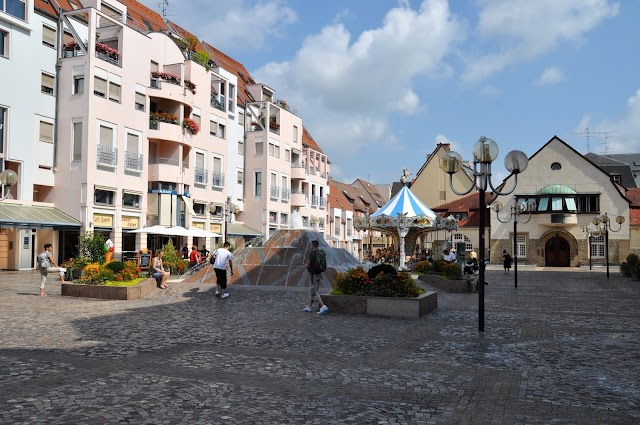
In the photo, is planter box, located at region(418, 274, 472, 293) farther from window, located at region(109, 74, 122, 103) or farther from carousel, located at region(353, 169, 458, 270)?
window, located at region(109, 74, 122, 103)

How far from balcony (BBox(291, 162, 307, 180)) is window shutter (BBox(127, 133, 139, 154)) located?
22285mm

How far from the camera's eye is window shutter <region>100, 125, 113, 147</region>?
36431 millimetres

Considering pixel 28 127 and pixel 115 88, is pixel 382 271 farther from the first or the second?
pixel 115 88

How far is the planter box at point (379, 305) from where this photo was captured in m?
14.7

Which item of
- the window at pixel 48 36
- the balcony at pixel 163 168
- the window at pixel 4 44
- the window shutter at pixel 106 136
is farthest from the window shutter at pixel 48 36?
the balcony at pixel 163 168

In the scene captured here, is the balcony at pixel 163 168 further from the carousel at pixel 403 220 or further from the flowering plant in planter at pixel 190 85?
the carousel at pixel 403 220

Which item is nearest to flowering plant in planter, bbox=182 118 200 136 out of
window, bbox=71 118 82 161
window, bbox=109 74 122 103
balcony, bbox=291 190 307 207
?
window, bbox=109 74 122 103

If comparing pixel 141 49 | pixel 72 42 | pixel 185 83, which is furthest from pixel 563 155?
pixel 72 42

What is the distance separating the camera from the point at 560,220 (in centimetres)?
5812

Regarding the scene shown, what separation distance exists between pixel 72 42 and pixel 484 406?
1407 inches

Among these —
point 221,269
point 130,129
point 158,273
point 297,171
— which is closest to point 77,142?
point 130,129

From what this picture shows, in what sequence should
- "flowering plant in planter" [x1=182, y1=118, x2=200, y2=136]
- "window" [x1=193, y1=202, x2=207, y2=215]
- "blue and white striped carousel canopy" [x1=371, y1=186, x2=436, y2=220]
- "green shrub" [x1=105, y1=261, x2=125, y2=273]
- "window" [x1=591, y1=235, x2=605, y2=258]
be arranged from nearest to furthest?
"green shrub" [x1=105, y1=261, x2=125, y2=273]
"blue and white striped carousel canopy" [x1=371, y1=186, x2=436, y2=220]
"flowering plant in planter" [x1=182, y1=118, x2=200, y2=136]
"window" [x1=193, y1=202, x2=207, y2=215]
"window" [x1=591, y1=235, x2=605, y2=258]

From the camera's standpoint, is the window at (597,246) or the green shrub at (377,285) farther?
the window at (597,246)

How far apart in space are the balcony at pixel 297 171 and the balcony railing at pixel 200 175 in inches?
560
